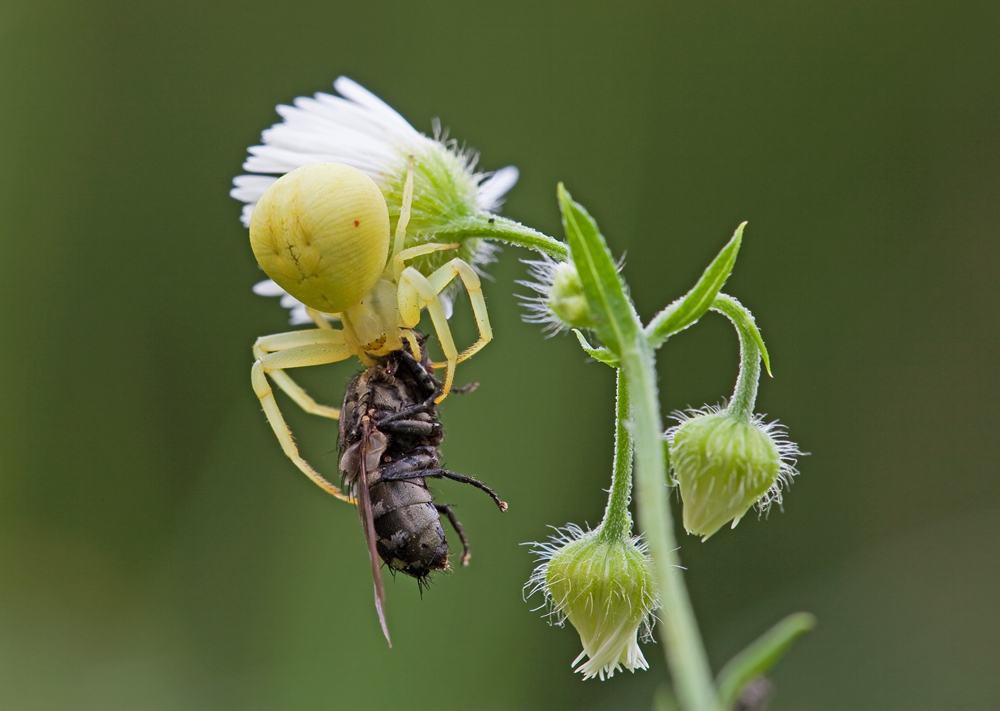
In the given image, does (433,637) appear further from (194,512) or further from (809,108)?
(809,108)

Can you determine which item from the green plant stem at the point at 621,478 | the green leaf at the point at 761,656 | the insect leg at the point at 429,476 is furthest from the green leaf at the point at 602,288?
the insect leg at the point at 429,476

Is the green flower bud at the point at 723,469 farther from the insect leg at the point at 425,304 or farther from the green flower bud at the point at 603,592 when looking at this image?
the insect leg at the point at 425,304

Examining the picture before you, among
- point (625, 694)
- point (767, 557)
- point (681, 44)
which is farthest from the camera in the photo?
point (681, 44)

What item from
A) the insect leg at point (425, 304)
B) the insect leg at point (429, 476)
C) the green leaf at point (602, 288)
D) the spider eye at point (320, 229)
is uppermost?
the spider eye at point (320, 229)

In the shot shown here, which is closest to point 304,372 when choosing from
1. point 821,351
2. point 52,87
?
point 52,87

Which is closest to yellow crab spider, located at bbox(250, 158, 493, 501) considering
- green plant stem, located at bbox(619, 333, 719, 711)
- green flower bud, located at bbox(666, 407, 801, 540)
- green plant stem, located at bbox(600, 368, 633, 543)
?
green plant stem, located at bbox(600, 368, 633, 543)

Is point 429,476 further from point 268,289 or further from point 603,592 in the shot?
point 268,289

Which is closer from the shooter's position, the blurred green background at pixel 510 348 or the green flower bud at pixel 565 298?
the green flower bud at pixel 565 298
